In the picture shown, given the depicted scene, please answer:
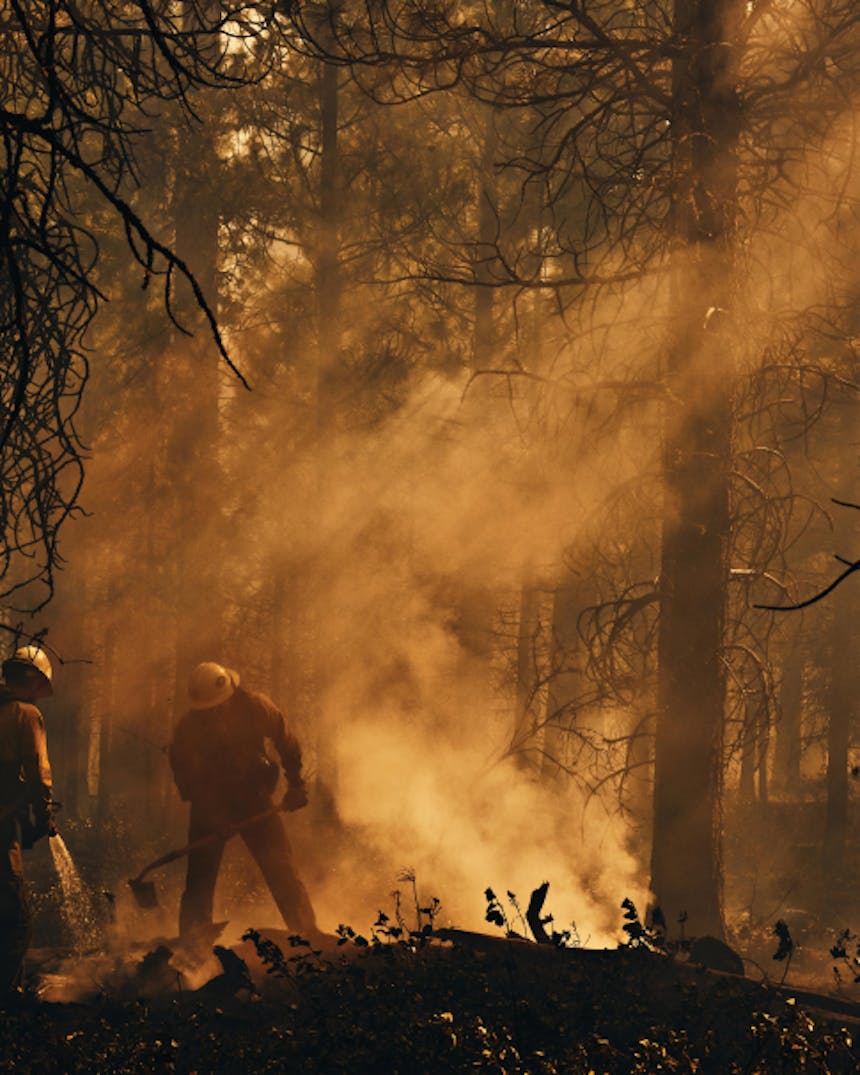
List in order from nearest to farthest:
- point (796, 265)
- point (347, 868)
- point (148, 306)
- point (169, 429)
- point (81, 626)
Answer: point (796, 265) → point (347, 868) → point (169, 429) → point (148, 306) → point (81, 626)

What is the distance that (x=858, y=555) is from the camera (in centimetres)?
2062

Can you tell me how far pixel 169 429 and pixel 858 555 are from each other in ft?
38.9

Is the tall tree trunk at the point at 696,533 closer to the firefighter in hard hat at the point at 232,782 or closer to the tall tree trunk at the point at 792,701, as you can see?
the firefighter in hard hat at the point at 232,782

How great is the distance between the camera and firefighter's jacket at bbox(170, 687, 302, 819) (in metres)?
8.88

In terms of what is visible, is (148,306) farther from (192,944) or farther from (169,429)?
(192,944)

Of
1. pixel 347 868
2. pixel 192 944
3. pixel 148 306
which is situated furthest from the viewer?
pixel 148 306

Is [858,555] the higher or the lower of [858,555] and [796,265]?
the higher

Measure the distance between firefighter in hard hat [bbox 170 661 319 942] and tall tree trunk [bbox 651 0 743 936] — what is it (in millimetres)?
2696

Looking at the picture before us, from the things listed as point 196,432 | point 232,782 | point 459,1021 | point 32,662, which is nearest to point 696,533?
point 232,782

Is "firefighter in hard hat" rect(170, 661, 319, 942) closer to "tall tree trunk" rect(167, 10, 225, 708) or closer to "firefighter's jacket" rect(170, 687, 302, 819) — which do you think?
"firefighter's jacket" rect(170, 687, 302, 819)

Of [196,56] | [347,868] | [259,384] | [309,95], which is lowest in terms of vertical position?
[347,868]

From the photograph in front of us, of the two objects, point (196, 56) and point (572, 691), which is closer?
point (196, 56)

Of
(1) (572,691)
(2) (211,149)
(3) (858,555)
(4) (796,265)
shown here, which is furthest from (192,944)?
(3) (858,555)

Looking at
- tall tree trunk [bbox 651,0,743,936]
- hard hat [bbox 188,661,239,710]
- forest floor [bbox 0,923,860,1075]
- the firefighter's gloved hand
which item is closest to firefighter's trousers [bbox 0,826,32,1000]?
forest floor [bbox 0,923,860,1075]
